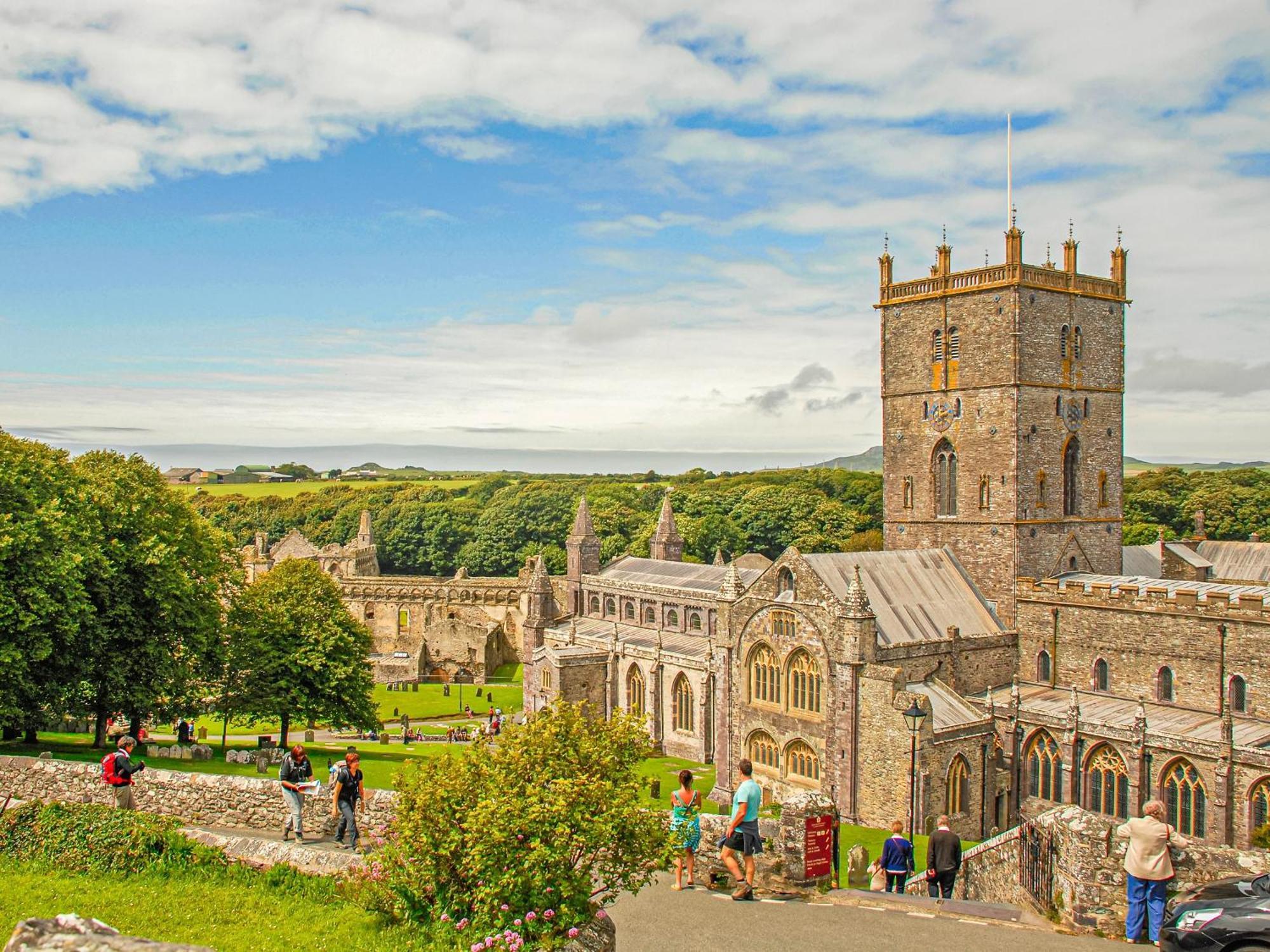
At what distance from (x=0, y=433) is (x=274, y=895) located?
21.7 metres

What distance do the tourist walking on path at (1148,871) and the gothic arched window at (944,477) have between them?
1041 inches

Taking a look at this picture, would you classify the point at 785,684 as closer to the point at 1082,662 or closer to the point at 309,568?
the point at 1082,662

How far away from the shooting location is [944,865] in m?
16.5

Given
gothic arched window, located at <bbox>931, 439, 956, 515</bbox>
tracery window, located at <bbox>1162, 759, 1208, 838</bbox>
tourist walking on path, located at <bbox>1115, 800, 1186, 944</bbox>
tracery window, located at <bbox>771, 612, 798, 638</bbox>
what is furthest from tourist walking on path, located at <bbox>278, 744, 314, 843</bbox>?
gothic arched window, located at <bbox>931, 439, 956, 515</bbox>

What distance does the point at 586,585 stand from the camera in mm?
60844

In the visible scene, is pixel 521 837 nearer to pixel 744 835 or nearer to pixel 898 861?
pixel 744 835

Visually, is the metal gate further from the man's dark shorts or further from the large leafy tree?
the large leafy tree

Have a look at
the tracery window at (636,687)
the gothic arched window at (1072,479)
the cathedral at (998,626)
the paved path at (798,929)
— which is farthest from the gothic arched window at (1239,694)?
the tracery window at (636,687)

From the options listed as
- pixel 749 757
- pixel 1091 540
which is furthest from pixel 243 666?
pixel 1091 540

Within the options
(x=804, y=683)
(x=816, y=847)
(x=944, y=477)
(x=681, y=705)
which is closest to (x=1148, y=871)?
(x=816, y=847)

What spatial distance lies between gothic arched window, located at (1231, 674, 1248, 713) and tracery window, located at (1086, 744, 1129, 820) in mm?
3792

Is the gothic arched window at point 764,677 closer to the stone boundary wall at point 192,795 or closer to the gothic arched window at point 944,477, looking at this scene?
the gothic arched window at point 944,477

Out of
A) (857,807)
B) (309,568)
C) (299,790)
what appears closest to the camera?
(299,790)

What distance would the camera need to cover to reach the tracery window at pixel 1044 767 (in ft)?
105
